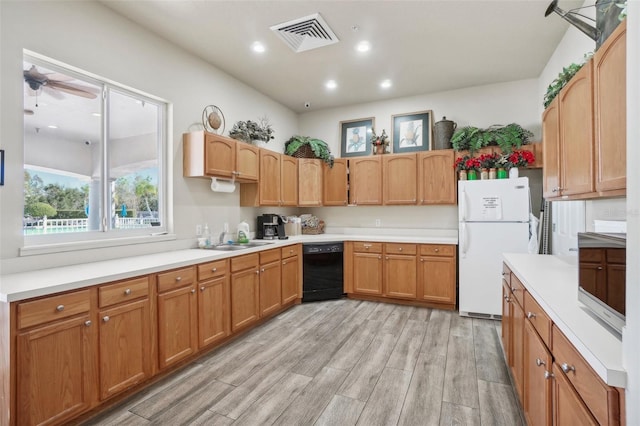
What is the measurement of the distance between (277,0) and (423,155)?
2.74m

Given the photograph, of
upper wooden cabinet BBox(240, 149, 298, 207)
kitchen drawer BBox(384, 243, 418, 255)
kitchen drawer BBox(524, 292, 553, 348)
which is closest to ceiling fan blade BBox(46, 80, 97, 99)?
upper wooden cabinet BBox(240, 149, 298, 207)

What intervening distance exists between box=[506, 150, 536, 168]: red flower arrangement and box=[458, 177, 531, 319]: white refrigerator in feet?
0.86

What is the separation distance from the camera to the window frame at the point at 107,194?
87.0 inches

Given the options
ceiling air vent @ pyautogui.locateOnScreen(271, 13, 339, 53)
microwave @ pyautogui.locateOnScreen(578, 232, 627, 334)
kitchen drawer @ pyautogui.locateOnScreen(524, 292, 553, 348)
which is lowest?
kitchen drawer @ pyautogui.locateOnScreen(524, 292, 553, 348)

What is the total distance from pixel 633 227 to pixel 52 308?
102 inches

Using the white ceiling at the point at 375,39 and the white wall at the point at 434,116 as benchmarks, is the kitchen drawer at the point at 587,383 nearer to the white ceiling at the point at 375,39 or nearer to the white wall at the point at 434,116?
the white ceiling at the point at 375,39

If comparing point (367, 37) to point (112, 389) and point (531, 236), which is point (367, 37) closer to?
point (531, 236)

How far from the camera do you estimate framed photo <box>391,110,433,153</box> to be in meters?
4.59

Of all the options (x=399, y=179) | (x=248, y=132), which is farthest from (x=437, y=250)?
(x=248, y=132)

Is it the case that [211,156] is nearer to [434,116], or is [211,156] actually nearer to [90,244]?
[90,244]

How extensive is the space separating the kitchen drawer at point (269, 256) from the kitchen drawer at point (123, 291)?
1440 mm

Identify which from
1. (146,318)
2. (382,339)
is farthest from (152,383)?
(382,339)

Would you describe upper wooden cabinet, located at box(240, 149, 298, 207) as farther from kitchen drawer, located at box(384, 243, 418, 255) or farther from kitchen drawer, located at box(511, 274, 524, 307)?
kitchen drawer, located at box(511, 274, 524, 307)

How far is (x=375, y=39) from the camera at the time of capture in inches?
122
